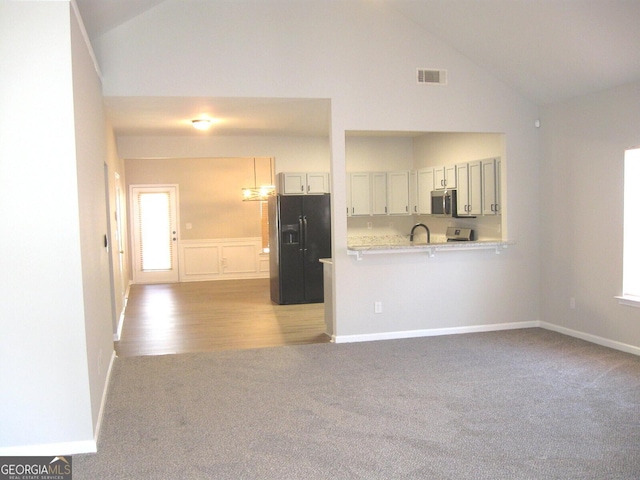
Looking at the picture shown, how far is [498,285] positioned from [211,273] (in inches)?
289

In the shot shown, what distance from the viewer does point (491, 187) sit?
6.61 metres

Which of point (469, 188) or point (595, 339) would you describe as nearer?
point (595, 339)

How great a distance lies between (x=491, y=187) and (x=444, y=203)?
1.02 meters

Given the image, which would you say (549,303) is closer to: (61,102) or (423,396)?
(423,396)

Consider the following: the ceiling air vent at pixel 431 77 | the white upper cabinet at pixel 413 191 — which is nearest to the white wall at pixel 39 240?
the ceiling air vent at pixel 431 77

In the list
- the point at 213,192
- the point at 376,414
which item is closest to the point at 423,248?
the point at 376,414

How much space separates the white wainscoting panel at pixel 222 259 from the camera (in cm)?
1216

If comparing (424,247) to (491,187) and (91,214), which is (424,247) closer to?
(491,187)

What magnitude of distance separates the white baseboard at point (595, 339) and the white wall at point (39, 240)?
15.0 feet

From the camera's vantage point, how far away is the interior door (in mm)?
11984

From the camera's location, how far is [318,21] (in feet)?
18.4

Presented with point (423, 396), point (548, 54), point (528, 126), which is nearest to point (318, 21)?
point (548, 54)

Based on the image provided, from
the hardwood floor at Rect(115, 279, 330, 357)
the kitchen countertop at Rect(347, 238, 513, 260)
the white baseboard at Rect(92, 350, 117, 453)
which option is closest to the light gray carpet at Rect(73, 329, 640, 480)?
the white baseboard at Rect(92, 350, 117, 453)

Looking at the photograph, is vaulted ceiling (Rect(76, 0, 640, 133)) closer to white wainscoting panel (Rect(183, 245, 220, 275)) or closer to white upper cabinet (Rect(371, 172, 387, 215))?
white upper cabinet (Rect(371, 172, 387, 215))
